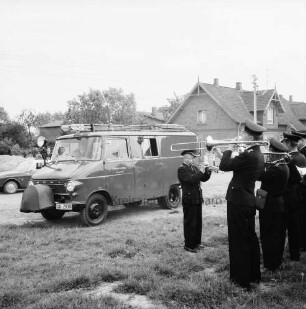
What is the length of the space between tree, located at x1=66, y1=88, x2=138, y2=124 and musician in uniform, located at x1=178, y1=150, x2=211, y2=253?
4032cm

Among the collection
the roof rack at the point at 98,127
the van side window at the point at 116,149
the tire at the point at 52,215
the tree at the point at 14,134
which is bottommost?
the tire at the point at 52,215

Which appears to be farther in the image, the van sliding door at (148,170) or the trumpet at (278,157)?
the van sliding door at (148,170)

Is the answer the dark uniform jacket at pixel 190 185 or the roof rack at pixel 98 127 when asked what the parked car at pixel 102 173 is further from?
the dark uniform jacket at pixel 190 185

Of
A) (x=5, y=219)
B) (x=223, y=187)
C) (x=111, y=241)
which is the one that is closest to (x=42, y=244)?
(x=111, y=241)

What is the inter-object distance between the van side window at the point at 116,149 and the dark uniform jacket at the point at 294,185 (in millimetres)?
5069

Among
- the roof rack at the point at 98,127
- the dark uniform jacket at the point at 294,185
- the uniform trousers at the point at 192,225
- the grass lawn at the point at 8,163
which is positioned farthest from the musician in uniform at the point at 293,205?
the grass lawn at the point at 8,163

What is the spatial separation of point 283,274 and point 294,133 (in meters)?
2.44

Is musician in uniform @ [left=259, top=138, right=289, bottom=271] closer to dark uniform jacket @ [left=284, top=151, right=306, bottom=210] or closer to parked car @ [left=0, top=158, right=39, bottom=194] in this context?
dark uniform jacket @ [left=284, top=151, right=306, bottom=210]

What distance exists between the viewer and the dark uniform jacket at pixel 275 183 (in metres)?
5.79

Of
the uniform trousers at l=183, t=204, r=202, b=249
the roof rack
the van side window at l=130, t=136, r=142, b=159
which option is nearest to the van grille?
the roof rack

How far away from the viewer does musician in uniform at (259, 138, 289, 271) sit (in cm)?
582

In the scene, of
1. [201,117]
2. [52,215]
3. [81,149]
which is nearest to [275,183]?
[81,149]

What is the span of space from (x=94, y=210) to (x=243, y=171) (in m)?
5.30

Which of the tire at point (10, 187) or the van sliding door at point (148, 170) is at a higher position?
the van sliding door at point (148, 170)
